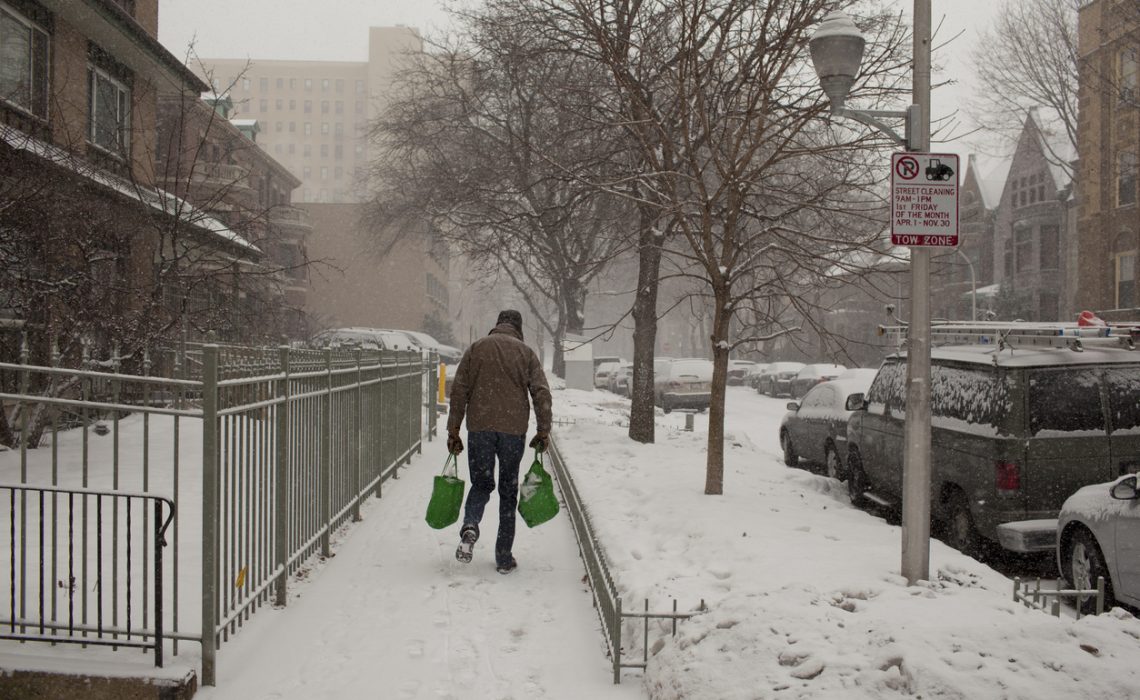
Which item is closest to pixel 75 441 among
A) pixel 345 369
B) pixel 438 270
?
pixel 345 369

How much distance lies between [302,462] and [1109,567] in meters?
5.30

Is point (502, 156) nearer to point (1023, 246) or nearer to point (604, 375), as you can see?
point (604, 375)

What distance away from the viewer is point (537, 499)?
7.02 m

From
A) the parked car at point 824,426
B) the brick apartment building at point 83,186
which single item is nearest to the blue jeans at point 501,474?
the brick apartment building at point 83,186

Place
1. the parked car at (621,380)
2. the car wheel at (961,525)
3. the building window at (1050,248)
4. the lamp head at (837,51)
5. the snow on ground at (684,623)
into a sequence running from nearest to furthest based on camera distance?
the snow on ground at (684,623) < the lamp head at (837,51) < the car wheel at (961,525) < the parked car at (621,380) < the building window at (1050,248)

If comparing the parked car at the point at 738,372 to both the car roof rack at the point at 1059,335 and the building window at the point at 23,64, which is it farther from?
the car roof rack at the point at 1059,335

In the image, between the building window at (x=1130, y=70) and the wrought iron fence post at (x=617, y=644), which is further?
the building window at (x=1130, y=70)

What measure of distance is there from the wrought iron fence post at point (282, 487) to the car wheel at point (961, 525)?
207 inches

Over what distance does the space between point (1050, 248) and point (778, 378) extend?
17.5 m

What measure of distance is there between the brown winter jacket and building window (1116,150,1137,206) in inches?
1278

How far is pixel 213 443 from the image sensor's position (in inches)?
169

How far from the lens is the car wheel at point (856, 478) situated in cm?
1058

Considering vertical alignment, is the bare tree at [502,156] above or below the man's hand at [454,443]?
above

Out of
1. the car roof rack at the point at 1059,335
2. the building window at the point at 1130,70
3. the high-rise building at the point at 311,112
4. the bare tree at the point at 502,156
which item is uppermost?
the high-rise building at the point at 311,112
